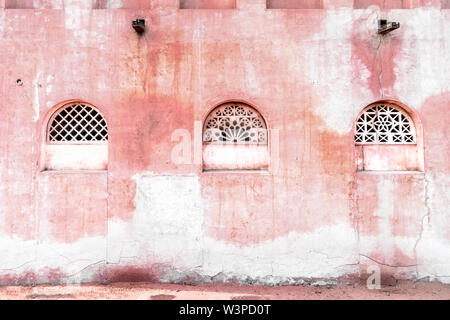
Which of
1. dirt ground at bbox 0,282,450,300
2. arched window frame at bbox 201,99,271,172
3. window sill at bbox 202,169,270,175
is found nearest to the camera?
dirt ground at bbox 0,282,450,300

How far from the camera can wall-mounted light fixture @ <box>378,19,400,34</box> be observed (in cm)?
439

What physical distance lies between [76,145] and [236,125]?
261 cm

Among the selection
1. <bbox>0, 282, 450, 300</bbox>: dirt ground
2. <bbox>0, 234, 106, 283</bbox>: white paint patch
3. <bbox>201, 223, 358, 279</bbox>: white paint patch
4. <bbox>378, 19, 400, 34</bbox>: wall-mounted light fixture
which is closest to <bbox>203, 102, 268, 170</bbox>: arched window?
<bbox>201, 223, 358, 279</bbox>: white paint patch

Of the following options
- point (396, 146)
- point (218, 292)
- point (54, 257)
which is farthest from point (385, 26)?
point (54, 257)

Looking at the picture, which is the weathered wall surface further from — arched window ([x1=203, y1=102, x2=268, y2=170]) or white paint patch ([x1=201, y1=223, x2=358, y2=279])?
arched window ([x1=203, y1=102, x2=268, y2=170])

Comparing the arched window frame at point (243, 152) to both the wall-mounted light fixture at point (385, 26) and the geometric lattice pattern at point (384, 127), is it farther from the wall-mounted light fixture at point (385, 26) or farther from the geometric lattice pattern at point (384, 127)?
the wall-mounted light fixture at point (385, 26)

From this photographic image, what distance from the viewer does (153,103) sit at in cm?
457

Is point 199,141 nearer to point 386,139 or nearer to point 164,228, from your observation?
point 164,228

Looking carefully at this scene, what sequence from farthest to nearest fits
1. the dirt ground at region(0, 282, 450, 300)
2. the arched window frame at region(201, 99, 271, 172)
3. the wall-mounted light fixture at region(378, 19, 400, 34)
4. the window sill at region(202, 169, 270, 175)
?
1. the arched window frame at region(201, 99, 271, 172)
2. the window sill at region(202, 169, 270, 175)
3. the wall-mounted light fixture at region(378, 19, 400, 34)
4. the dirt ground at region(0, 282, 450, 300)

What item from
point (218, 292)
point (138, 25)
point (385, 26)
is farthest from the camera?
point (385, 26)

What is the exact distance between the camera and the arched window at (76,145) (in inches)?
183

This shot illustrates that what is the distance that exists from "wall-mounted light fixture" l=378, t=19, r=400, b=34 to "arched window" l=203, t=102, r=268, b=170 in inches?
91.9

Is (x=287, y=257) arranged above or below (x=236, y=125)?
below

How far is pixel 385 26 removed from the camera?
4520 millimetres
